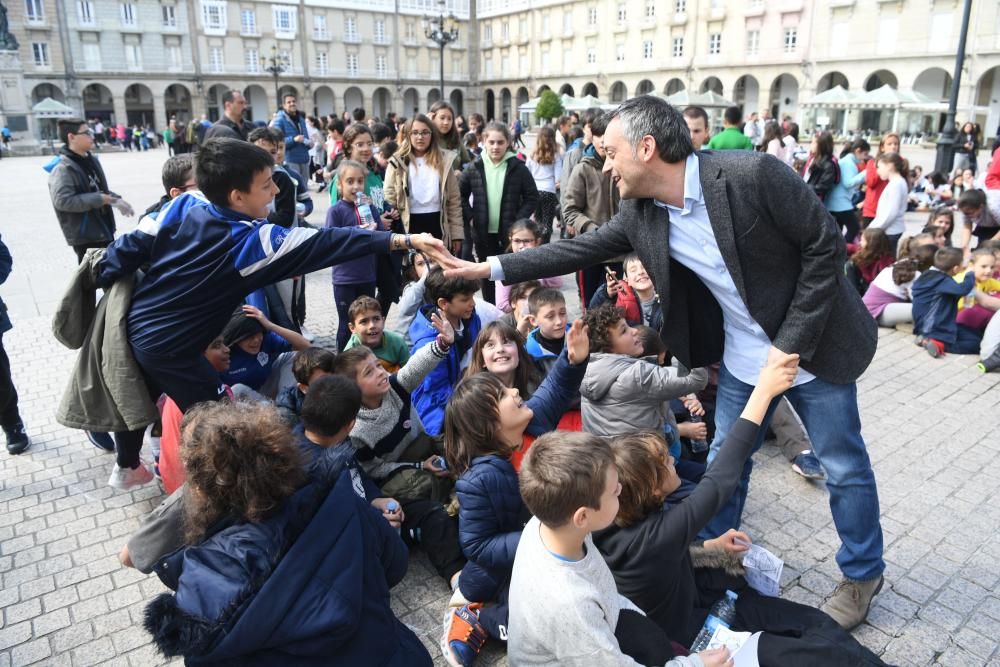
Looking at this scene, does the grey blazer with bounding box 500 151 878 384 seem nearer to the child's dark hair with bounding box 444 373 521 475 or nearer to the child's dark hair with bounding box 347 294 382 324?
the child's dark hair with bounding box 444 373 521 475

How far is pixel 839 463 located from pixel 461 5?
252 ft

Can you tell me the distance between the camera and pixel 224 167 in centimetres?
314

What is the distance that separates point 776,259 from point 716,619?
141cm

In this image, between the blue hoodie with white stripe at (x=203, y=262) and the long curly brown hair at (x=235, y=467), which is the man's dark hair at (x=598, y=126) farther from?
the long curly brown hair at (x=235, y=467)

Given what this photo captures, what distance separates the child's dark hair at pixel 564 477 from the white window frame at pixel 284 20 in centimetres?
6853

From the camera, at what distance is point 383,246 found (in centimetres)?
327

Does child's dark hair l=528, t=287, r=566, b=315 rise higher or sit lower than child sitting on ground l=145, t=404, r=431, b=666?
higher

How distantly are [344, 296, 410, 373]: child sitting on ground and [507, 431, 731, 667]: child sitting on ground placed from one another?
8.29 ft

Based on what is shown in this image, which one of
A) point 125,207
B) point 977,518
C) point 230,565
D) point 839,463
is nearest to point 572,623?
point 230,565

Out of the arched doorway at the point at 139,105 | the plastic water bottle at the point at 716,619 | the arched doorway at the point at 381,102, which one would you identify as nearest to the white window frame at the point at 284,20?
the arched doorway at the point at 381,102

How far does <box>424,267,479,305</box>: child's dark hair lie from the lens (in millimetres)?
4488

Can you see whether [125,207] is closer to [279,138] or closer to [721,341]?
[279,138]

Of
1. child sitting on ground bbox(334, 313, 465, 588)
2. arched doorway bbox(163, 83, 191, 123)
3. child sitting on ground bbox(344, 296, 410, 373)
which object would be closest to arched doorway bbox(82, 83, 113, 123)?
arched doorway bbox(163, 83, 191, 123)

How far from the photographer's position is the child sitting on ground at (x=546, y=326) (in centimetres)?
Result: 430
